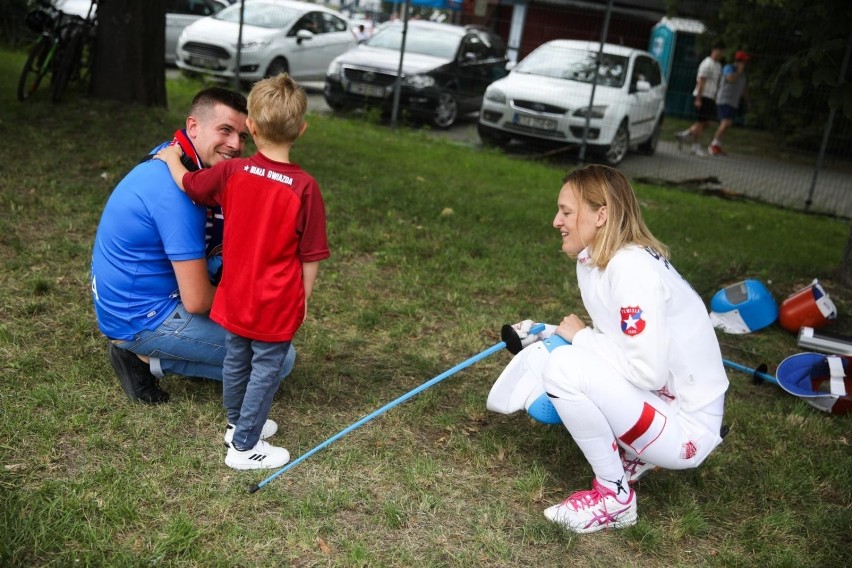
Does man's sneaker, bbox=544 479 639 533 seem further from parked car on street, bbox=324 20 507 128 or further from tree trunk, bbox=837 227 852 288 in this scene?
parked car on street, bbox=324 20 507 128

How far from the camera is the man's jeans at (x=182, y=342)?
358 centimetres

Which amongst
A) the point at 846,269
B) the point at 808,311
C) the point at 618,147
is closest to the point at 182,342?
the point at 808,311

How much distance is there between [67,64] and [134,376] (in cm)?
679

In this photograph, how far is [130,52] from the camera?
30.1 ft

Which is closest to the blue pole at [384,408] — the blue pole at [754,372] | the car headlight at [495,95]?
the blue pole at [754,372]

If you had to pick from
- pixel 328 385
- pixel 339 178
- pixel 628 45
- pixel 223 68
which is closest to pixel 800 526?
pixel 328 385

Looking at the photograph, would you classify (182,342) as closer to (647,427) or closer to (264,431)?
(264,431)

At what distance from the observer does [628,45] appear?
1277 cm

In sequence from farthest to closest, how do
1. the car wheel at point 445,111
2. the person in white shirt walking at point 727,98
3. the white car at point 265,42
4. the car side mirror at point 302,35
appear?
the car side mirror at point 302,35
the white car at point 265,42
the person in white shirt walking at point 727,98
the car wheel at point 445,111

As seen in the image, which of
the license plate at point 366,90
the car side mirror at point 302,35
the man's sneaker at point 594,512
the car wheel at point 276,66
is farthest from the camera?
the car side mirror at point 302,35

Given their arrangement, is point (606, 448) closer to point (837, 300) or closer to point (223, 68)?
point (837, 300)

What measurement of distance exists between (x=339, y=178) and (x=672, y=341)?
5.38 metres

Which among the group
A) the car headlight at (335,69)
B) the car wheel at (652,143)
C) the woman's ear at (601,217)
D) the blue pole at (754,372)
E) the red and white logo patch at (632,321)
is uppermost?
the woman's ear at (601,217)

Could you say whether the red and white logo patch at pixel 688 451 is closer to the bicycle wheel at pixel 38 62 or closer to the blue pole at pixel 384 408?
the blue pole at pixel 384 408
